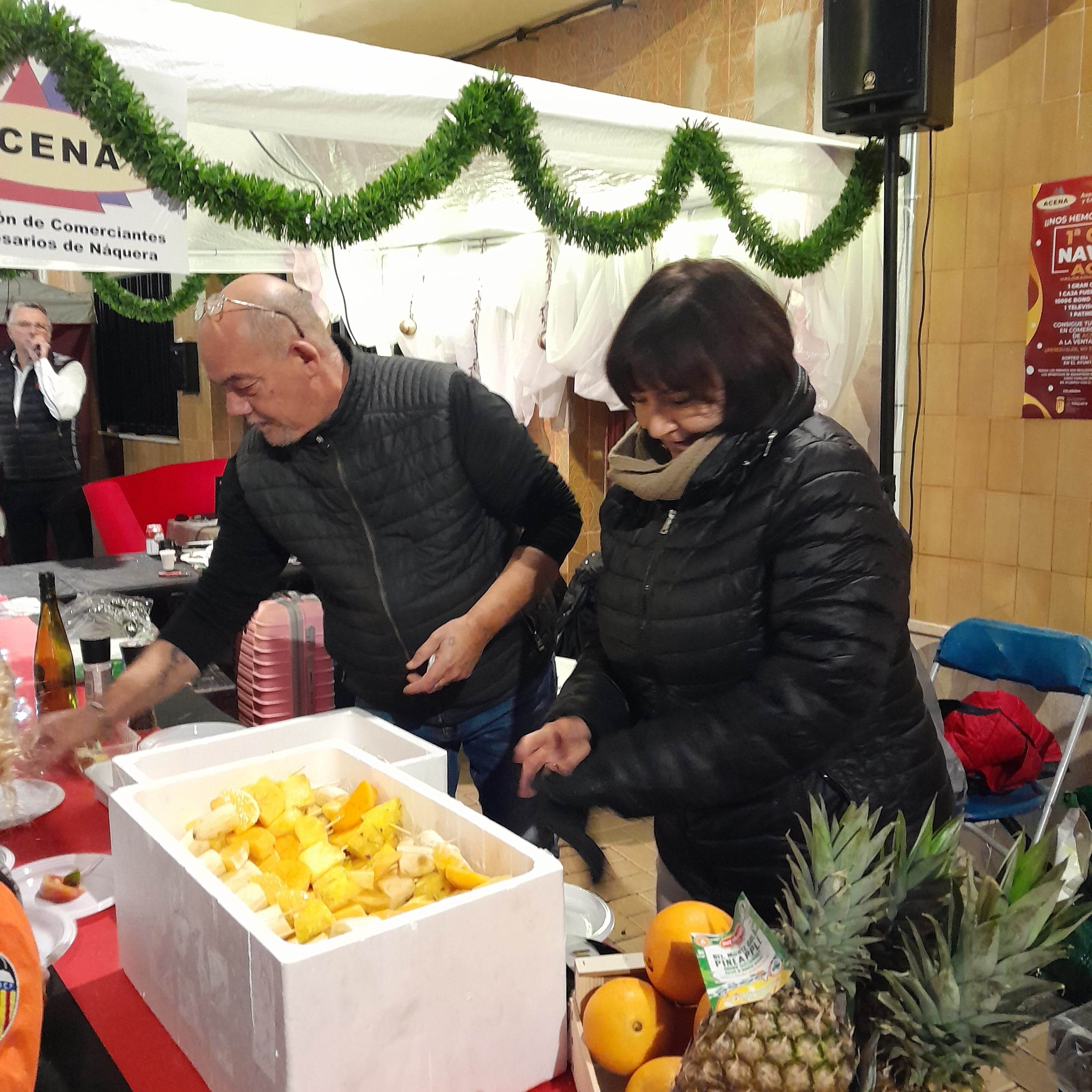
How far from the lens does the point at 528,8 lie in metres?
4.62

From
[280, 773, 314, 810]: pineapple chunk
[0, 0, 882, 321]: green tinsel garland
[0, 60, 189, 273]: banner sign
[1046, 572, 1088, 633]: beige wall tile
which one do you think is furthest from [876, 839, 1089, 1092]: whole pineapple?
[1046, 572, 1088, 633]: beige wall tile

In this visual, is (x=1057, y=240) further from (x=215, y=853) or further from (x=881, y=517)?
(x=215, y=853)

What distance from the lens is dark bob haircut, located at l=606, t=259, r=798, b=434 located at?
1194mm

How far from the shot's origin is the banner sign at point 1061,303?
305 cm

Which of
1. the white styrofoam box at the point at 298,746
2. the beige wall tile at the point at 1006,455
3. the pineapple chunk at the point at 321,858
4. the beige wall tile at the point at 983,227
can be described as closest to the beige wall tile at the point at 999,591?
the beige wall tile at the point at 1006,455

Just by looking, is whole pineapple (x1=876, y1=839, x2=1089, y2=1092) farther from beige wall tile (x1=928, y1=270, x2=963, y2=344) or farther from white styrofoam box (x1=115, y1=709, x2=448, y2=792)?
beige wall tile (x1=928, y1=270, x2=963, y2=344)

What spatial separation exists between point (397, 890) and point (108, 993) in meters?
0.38

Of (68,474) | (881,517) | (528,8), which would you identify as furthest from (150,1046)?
(68,474)

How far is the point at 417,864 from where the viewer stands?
988 millimetres

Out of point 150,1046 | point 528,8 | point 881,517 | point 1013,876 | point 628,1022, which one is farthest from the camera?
point 528,8

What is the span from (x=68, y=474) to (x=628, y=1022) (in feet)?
18.4

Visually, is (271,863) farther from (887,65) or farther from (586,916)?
(887,65)

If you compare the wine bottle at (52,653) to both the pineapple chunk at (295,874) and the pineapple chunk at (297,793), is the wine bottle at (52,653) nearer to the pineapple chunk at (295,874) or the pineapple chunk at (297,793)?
the pineapple chunk at (297,793)

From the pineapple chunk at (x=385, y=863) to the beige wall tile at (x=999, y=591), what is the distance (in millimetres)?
2855
